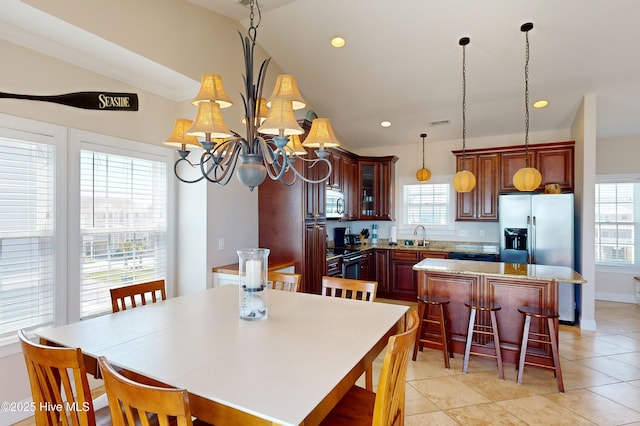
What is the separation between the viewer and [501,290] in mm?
3203

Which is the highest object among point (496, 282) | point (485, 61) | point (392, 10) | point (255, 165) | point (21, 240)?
point (392, 10)

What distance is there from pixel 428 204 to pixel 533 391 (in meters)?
3.68

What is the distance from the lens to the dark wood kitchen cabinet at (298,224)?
3938 millimetres

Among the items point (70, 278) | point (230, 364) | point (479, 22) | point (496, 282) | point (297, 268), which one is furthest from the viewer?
point (297, 268)

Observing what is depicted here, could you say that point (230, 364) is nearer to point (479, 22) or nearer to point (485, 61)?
point (479, 22)

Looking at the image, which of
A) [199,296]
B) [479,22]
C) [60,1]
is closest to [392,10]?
[479,22]

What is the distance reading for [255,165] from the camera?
77.6 inches

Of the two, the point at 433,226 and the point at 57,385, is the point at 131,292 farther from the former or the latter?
the point at 433,226

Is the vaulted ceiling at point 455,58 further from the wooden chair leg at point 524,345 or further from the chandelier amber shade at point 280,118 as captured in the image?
the wooden chair leg at point 524,345

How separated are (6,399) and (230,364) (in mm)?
2243

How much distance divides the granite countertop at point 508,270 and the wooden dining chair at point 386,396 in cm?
192


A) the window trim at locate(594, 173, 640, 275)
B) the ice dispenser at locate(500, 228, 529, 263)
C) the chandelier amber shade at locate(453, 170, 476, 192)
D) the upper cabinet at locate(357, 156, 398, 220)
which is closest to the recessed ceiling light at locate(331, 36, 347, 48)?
the chandelier amber shade at locate(453, 170, 476, 192)

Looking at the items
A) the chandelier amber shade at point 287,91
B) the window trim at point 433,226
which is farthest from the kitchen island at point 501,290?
the window trim at point 433,226

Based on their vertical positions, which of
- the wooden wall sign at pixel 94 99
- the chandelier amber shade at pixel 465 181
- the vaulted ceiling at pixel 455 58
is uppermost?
the vaulted ceiling at pixel 455 58
